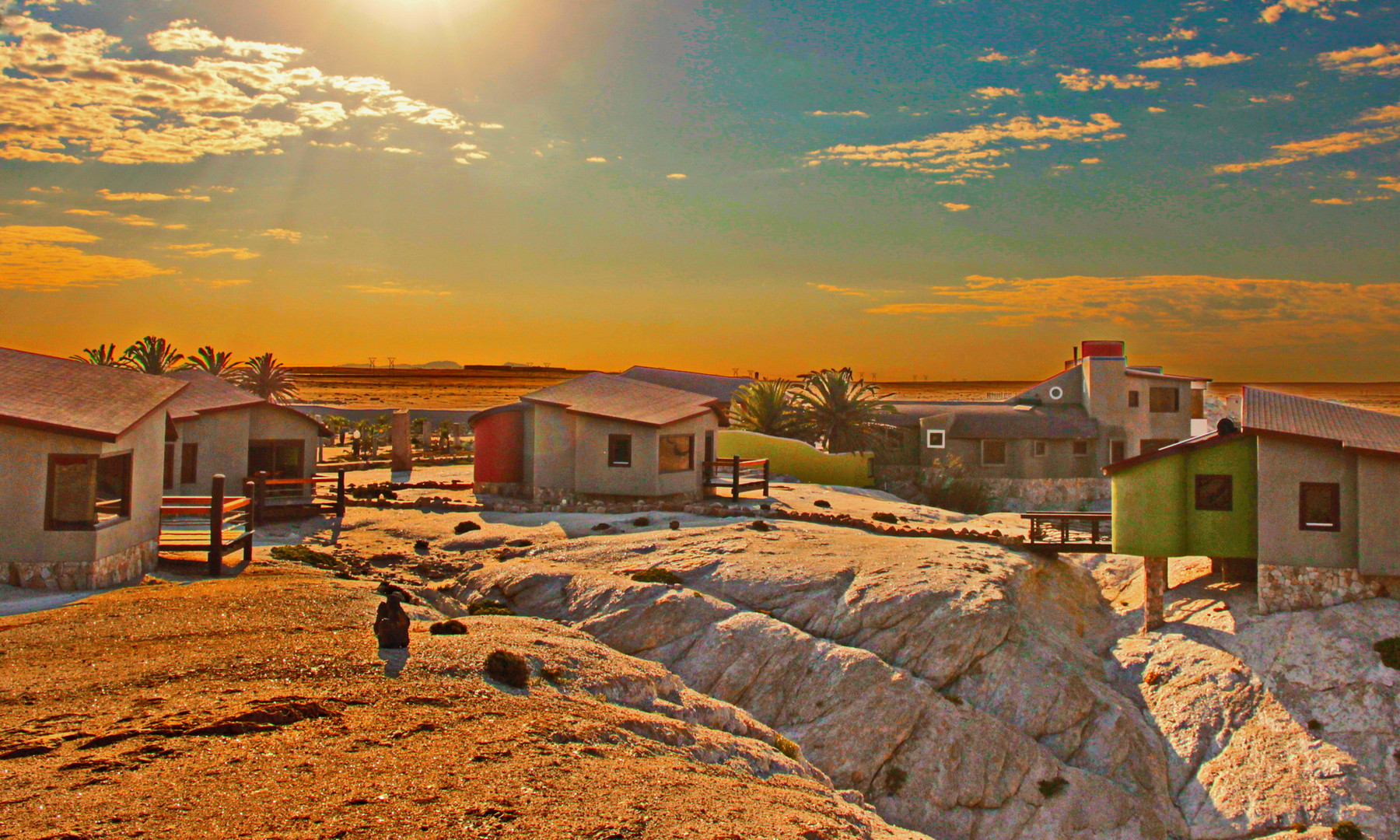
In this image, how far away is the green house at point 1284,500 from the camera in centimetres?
2475

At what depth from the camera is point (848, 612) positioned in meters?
24.8

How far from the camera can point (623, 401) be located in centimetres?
4169

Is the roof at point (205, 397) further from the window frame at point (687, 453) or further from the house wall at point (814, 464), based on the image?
the house wall at point (814, 464)

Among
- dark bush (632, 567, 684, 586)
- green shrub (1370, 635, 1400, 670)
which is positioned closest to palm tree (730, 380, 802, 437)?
dark bush (632, 567, 684, 586)

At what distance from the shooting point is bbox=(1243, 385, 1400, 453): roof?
25234 mm

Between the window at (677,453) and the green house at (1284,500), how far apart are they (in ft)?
61.0

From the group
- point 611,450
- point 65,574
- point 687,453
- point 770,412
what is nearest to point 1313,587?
point 687,453

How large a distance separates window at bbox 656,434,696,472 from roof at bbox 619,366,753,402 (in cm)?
3924

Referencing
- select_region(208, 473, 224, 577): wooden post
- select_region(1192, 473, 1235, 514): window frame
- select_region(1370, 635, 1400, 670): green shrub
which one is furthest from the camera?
select_region(1192, 473, 1235, 514): window frame

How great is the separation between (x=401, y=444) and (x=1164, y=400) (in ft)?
156

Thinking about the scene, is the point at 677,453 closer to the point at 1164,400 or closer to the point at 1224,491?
the point at 1224,491

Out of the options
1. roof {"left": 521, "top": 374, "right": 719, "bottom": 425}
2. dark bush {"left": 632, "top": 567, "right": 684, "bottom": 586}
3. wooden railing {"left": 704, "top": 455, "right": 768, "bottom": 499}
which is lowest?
dark bush {"left": 632, "top": 567, "right": 684, "bottom": 586}

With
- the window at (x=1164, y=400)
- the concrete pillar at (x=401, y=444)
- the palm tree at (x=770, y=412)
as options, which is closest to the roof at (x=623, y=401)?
the palm tree at (x=770, y=412)

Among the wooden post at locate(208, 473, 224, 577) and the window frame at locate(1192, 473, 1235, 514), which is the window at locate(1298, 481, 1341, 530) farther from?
the wooden post at locate(208, 473, 224, 577)
